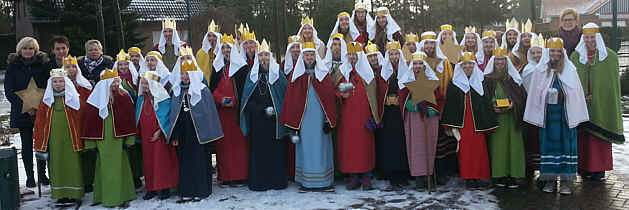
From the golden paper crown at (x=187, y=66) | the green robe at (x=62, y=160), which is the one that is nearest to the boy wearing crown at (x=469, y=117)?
the golden paper crown at (x=187, y=66)

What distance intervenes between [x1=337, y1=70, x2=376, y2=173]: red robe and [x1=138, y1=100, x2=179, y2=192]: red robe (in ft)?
7.36

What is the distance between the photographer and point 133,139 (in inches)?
257

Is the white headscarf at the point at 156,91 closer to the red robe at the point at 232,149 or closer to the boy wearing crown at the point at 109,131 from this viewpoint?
the boy wearing crown at the point at 109,131

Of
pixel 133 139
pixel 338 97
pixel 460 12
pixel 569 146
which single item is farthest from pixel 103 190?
pixel 460 12

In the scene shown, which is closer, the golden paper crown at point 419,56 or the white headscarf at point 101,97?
the white headscarf at point 101,97

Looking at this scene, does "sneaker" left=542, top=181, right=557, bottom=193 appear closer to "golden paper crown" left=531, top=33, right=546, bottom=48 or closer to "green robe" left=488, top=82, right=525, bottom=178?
"green robe" left=488, top=82, right=525, bottom=178

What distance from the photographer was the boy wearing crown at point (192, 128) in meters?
6.52

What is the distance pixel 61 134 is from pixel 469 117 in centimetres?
502

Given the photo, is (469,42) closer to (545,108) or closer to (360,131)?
(545,108)

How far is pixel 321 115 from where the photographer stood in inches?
271

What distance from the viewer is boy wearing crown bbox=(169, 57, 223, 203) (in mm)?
6523

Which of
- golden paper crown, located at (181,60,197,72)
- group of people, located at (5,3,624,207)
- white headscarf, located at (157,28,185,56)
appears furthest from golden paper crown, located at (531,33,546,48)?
white headscarf, located at (157,28,185,56)

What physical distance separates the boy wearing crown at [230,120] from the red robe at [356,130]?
1413 millimetres

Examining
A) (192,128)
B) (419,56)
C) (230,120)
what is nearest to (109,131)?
(192,128)
